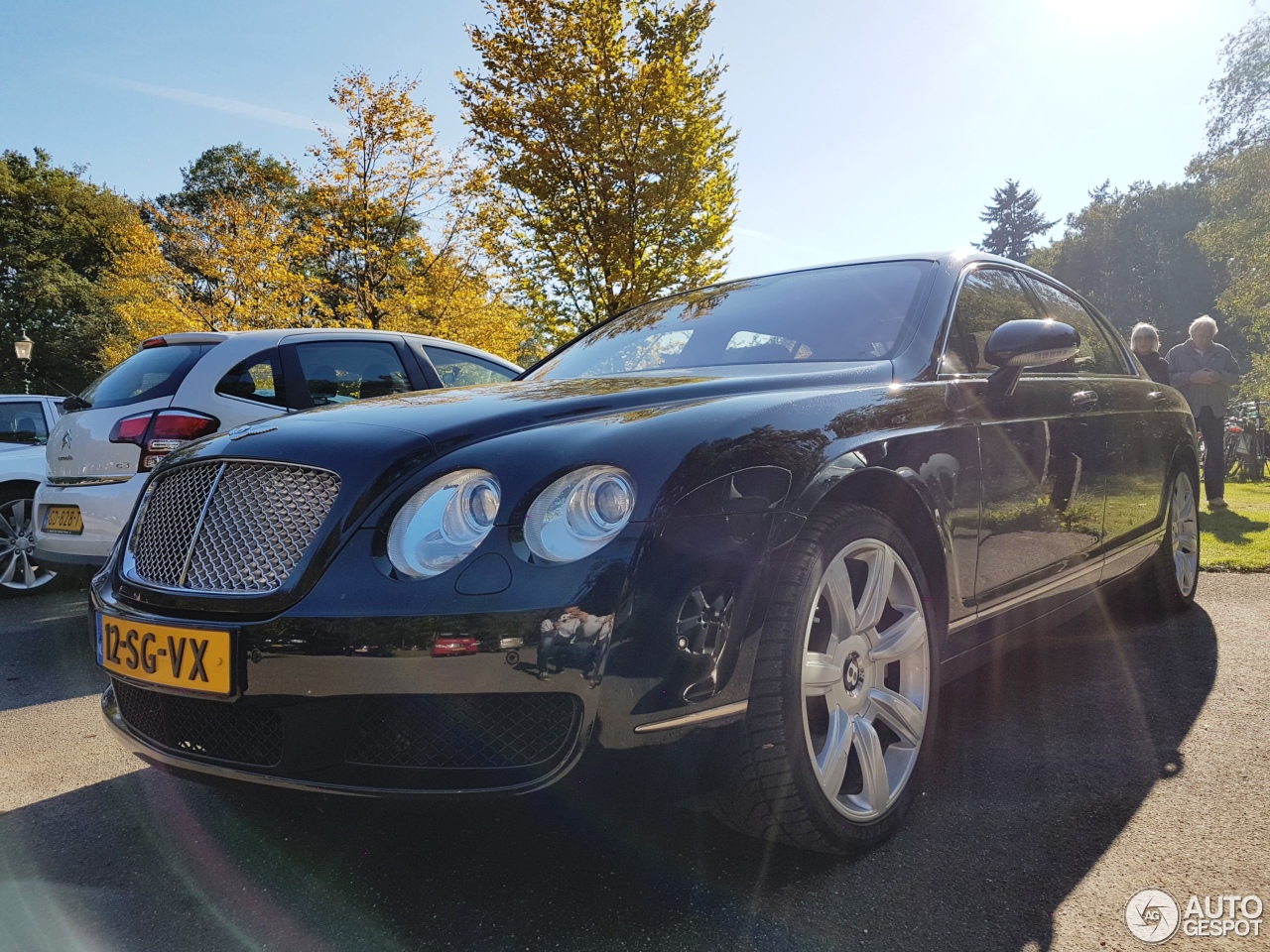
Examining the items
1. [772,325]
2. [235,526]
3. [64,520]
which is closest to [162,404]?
[64,520]

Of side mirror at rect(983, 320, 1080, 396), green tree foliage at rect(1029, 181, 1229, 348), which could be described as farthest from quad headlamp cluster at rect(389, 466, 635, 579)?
green tree foliage at rect(1029, 181, 1229, 348)

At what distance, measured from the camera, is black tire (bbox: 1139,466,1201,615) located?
409cm

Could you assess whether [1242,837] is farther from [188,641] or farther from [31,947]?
[31,947]

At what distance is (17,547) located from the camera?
632cm

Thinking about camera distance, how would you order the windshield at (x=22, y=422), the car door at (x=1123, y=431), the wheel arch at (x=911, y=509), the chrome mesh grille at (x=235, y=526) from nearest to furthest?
the chrome mesh grille at (x=235, y=526), the wheel arch at (x=911, y=509), the car door at (x=1123, y=431), the windshield at (x=22, y=422)

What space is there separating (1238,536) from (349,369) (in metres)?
6.59

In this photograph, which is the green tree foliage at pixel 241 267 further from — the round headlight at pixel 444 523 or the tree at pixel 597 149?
the round headlight at pixel 444 523

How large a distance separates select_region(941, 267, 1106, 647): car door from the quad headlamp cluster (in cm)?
123

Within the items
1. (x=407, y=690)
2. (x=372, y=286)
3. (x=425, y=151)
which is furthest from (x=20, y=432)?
(x=425, y=151)

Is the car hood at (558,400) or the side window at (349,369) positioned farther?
the side window at (349,369)

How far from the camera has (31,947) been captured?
1776mm

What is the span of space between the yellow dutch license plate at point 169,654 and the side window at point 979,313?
78.8 inches

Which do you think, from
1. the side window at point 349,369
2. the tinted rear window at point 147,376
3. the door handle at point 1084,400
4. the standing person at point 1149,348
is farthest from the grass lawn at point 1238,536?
the tinted rear window at point 147,376

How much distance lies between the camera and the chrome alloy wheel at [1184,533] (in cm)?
421
